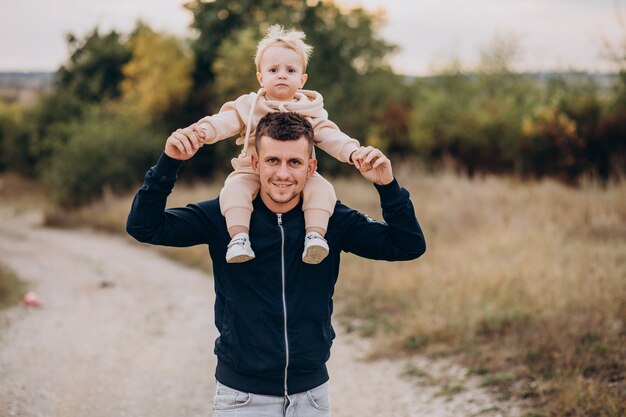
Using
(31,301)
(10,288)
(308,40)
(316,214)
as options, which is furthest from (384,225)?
(308,40)

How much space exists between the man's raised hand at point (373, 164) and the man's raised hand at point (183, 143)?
26.6 inches

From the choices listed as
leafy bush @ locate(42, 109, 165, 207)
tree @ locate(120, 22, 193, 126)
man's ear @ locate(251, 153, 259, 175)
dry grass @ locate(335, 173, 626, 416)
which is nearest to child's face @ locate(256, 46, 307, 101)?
man's ear @ locate(251, 153, 259, 175)

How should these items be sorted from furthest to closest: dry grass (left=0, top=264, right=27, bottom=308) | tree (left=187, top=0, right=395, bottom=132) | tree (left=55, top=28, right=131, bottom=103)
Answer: tree (left=55, top=28, right=131, bottom=103) → tree (left=187, top=0, right=395, bottom=132) → dry grass (left=0, top=264, right=27, bottom=308)

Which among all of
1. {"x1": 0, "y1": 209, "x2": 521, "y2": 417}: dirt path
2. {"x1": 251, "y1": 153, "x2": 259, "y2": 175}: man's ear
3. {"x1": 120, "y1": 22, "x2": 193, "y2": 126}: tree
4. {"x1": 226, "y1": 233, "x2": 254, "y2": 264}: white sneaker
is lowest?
{"x1": 0, "y1": 209, "x2": 521, "y2": 417}: dirt path

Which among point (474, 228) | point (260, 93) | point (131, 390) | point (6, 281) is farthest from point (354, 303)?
point (260, 93)

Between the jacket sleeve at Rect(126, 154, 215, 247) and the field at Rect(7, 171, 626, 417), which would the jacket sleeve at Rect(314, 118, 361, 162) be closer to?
the jacket sleeve at Rect(126, 154, 215, 247)

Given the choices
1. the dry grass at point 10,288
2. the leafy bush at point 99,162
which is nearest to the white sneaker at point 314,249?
the dry grass at point 10,288

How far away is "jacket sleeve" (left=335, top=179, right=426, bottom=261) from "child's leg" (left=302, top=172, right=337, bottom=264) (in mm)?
154

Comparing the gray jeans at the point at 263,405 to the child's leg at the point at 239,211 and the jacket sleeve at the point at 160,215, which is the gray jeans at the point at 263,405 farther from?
the jacket sleeve at the point at 160,215

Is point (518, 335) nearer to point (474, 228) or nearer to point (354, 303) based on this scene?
point (354, 303)

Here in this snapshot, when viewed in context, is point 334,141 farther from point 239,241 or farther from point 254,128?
point 239,241

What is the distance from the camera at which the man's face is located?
10.1 feet

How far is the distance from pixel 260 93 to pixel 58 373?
5273 mm

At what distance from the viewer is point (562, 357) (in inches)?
254
